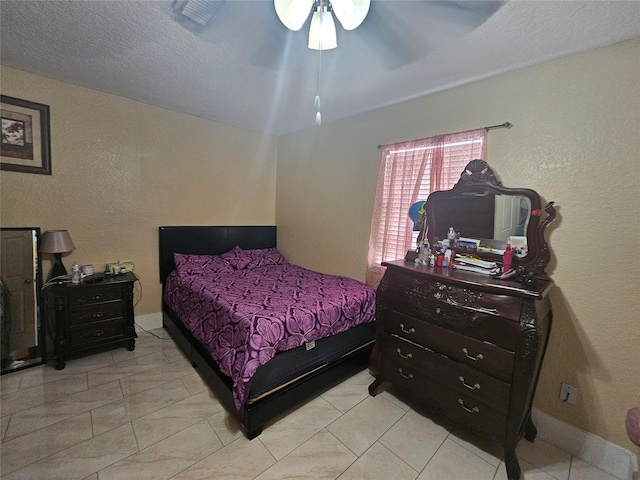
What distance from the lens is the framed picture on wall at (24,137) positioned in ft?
7.39

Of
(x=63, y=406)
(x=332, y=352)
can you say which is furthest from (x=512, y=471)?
(x=63, y=406)

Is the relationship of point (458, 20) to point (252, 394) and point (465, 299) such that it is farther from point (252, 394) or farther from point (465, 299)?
point (252, 394)

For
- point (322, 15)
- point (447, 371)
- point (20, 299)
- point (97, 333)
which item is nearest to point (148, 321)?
point (97, 333)

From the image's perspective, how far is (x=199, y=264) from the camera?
3109 millimetres

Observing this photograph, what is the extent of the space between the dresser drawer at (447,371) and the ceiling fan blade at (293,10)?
1.99 m

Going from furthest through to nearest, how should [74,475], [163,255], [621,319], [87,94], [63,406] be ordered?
1. [163,255]
2. [87,94]
3. [63,406]
4. [621,319]
5. [74,475]

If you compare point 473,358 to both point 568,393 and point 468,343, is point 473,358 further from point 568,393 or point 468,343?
point 568,393

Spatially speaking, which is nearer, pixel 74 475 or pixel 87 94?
pixel 74 475

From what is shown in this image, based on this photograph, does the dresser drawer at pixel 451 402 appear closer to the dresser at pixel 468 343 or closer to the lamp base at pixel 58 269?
the dresser at pixel 468 343

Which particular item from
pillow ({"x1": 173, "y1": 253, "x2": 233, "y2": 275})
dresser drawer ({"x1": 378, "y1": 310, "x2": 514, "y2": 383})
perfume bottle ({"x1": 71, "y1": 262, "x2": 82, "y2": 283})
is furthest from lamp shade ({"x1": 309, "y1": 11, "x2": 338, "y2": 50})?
perfume bottle ({"x1": 71, "y1": 262, "x2": 82, "y2": 283})

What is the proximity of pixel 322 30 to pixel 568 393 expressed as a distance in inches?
103

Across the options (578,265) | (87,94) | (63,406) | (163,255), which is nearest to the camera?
(578,265)

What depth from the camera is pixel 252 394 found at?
5.57ft

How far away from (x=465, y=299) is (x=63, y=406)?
2805mm
